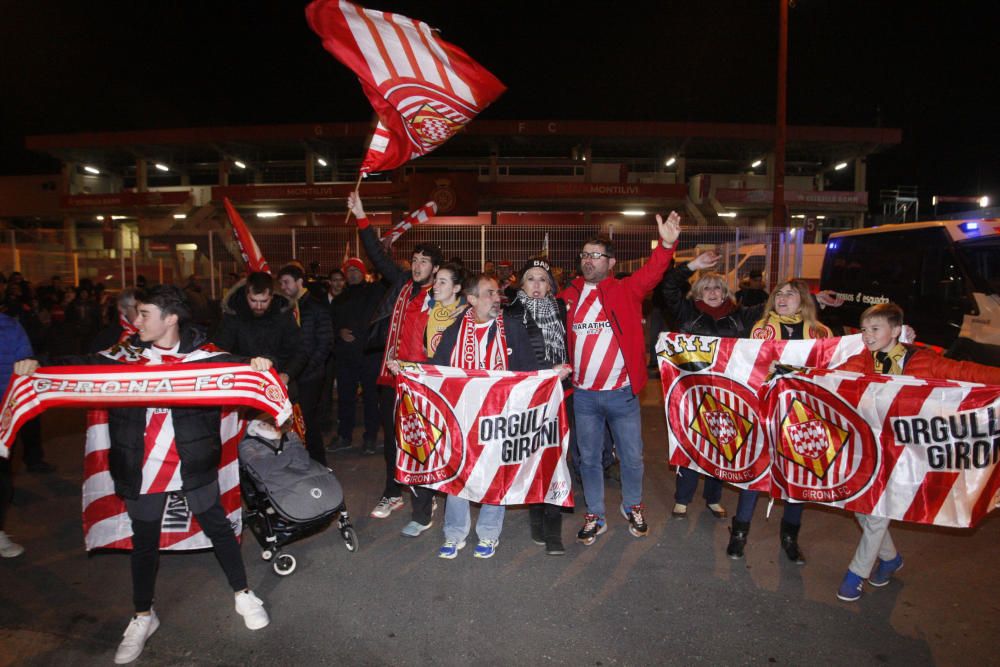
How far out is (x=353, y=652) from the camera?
3180mm

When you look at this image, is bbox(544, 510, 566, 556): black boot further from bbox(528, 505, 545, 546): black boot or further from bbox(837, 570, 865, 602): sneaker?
bbox(837, 570, 865, 602): sneaker

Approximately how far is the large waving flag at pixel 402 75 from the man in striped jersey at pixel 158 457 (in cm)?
224

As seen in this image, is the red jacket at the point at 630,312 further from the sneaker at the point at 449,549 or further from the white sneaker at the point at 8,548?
the white sneaker at the point at 8,548

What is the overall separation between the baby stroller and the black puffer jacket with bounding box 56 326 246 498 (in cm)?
70

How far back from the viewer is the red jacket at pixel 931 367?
3656 millimetres

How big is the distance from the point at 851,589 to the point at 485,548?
7.70 feet

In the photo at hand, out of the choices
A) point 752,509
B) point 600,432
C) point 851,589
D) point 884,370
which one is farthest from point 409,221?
point 851,589

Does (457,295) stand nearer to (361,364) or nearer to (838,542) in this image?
(361,364)

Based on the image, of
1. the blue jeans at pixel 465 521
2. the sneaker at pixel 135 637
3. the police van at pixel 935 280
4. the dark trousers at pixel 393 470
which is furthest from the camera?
the police van at pixel 935 280

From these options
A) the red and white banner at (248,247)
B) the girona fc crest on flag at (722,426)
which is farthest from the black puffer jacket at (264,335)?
the girona fc crest on flag at (722,426)

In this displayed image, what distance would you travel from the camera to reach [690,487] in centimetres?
500

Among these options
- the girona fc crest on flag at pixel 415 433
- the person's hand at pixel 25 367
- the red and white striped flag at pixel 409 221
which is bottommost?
the girona fc crest on flag at pixel 415 433

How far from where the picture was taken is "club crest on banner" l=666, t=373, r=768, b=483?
14.0 ft

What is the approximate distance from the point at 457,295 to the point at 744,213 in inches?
1035
